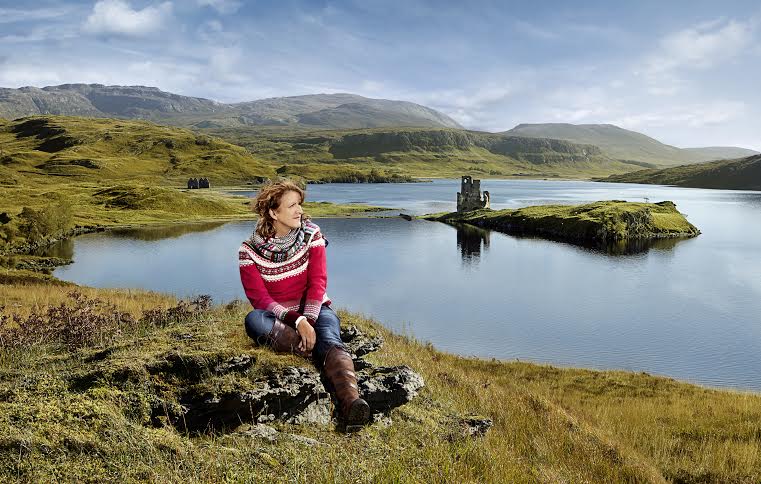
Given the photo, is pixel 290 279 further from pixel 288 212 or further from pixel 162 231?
pixel 162 231

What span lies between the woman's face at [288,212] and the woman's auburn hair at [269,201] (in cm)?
5

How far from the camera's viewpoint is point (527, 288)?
4847 centimetres

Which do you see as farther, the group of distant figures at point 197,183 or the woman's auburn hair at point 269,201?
the group of distant figures at point 197,183

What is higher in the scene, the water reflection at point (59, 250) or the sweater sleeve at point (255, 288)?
the sweater sleeve at point (255, 288)

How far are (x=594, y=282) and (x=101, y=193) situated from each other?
366 feet

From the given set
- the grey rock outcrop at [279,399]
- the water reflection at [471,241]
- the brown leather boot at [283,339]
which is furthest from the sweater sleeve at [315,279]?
the water reflection at [471,241]

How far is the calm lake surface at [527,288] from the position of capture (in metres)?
31.6

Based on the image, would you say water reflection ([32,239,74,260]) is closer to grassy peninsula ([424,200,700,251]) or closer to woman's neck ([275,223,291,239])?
woman's neck ([275,223,291,239])

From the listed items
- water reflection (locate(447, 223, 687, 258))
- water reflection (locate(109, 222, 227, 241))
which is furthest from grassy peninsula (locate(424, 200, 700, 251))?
water reflection (locate(109, 222, 227, 241))

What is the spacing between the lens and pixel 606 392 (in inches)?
810

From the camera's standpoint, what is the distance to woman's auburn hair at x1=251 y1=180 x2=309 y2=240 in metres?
7.52

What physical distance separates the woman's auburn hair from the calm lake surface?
24.8 meters

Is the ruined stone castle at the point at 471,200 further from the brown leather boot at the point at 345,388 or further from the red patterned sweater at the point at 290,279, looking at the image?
the brown leather boot at the point at 345,388

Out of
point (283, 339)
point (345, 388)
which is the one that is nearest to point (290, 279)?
point (283, 339)
